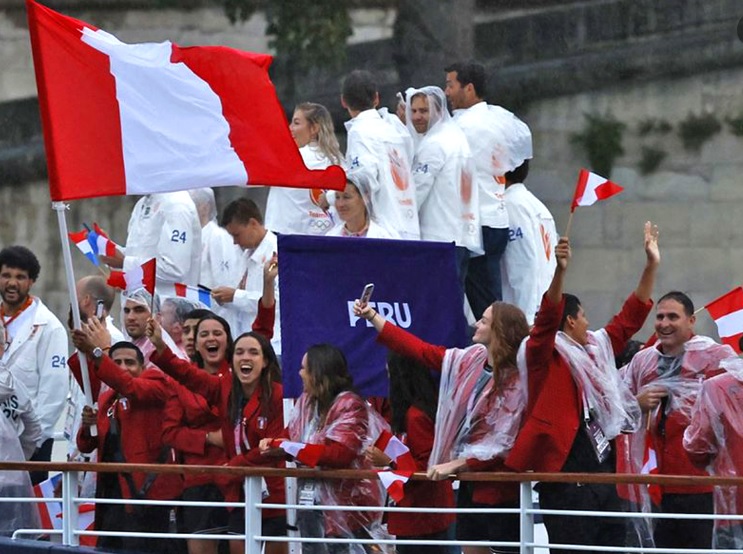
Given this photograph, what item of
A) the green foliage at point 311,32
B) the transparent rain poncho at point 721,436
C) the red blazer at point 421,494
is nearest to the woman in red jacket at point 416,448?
the red blazer at point 421,494

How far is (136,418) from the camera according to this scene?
38.7 feet

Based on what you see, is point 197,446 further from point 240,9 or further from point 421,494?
point 240,9

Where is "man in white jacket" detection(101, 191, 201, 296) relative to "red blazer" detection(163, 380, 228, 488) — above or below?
above

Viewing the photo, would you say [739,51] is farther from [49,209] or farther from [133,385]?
[133,385]

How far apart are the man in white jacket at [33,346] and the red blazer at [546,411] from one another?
413cm

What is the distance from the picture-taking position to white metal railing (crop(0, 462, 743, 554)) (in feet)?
31.9

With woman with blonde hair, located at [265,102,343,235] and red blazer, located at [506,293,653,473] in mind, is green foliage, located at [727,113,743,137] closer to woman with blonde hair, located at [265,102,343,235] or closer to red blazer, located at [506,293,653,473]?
woman with blonde hair, located at [265,102,343,235]

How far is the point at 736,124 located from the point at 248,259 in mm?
6720

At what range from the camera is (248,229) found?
1349cm

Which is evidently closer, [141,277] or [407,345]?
[407,345]

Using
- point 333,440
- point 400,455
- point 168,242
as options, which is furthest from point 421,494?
point 168,242

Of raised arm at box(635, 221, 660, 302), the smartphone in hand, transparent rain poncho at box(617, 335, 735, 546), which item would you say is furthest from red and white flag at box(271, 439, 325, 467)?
raised arm at box(635, 221, 660, 302)

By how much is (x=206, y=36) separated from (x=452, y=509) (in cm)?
1103

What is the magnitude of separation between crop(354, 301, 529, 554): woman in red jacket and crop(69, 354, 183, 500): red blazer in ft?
5.54
